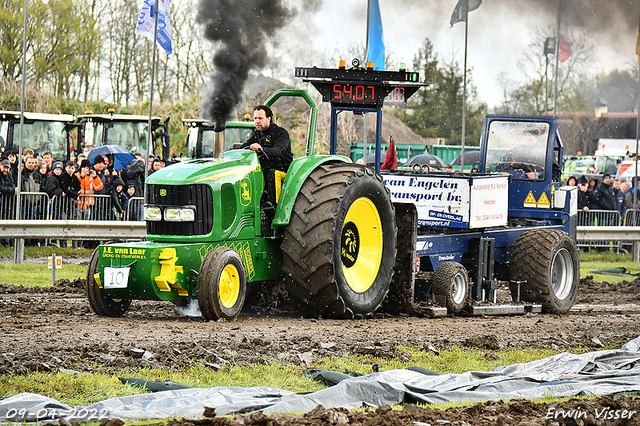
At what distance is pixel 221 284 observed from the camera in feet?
28.5

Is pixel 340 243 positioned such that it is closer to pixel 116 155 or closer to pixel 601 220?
pixel 601 220

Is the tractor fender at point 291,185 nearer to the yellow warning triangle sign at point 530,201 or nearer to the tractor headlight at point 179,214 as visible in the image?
the tractor headlight at point 179,214

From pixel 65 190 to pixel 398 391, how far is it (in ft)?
40.3

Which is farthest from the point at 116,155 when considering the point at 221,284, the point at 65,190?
the point at 221,284

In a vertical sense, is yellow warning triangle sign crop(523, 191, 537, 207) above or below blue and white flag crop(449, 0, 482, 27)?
below

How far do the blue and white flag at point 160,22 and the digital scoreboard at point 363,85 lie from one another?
9.10 metres

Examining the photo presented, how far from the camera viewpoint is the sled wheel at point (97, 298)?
899 cm

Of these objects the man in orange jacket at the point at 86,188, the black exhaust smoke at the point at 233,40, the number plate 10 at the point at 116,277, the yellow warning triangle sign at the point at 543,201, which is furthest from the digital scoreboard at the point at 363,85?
the man in orange jacket at the point at 86,188

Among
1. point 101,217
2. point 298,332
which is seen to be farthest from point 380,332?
point 101,217

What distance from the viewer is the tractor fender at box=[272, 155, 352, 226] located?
30.5 feet

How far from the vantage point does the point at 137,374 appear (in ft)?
20.6

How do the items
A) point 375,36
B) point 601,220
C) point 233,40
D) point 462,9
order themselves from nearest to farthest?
1. point 233,40
2. point 375,36
3. point 601,220
4. point 462,9

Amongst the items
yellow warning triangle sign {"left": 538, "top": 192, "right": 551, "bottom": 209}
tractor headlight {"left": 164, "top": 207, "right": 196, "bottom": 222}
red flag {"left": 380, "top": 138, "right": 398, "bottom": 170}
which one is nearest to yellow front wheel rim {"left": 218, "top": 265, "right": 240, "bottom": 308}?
tractor headlight {"left": 164, "top": 207, "right": 196, "bottom": 222}

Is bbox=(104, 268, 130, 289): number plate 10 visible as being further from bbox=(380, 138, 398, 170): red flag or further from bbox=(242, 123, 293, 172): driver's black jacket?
bbox=(380, 138, 398, 170): red flag
